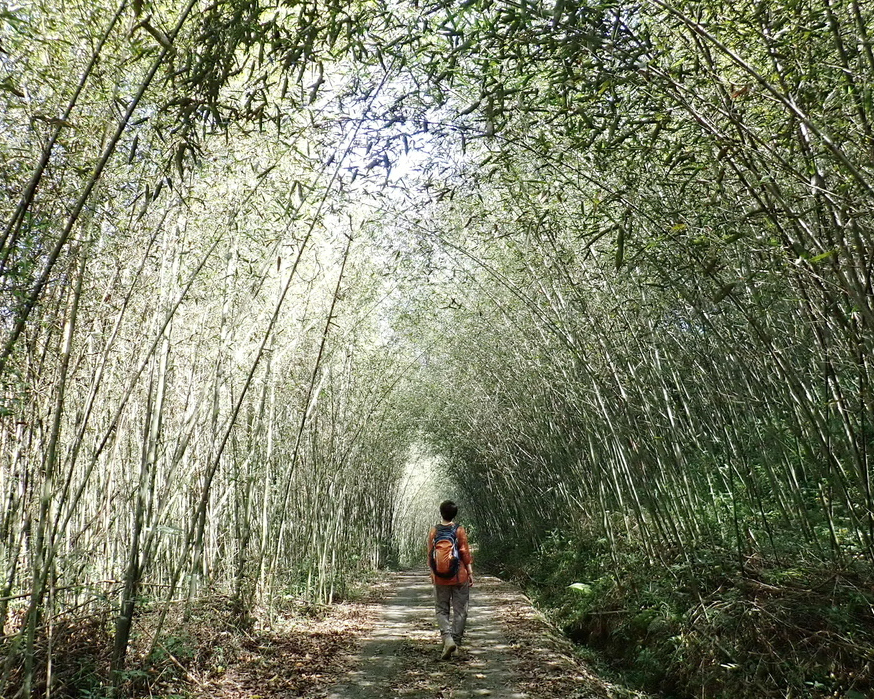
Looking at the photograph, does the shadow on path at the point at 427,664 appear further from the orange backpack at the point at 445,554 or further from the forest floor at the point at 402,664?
the orange backpack at the point at 445,554

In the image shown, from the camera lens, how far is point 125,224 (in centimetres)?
346

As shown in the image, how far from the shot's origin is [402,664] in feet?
13.3

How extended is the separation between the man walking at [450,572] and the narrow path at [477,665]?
8.0 inches

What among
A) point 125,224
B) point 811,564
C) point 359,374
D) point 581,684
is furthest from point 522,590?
point 125,224

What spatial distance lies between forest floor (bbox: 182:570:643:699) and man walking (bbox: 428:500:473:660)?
208mm

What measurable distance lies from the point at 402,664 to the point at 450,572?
0.72 m

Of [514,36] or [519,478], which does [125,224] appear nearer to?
[514,36]

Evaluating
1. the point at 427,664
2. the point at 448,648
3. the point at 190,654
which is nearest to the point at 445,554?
the point at 448,648

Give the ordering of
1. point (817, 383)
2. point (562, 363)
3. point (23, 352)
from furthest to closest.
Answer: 1. point (562, 363)
2. point (817, 383)
3. point (23, 352)

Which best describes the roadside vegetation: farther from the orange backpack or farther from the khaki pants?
the orange backpack

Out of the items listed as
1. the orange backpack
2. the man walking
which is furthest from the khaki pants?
the orange backpack

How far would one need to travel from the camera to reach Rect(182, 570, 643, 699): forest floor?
3389mm

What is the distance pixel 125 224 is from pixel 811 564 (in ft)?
14.6

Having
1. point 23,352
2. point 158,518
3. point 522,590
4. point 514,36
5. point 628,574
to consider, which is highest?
point 514,36
